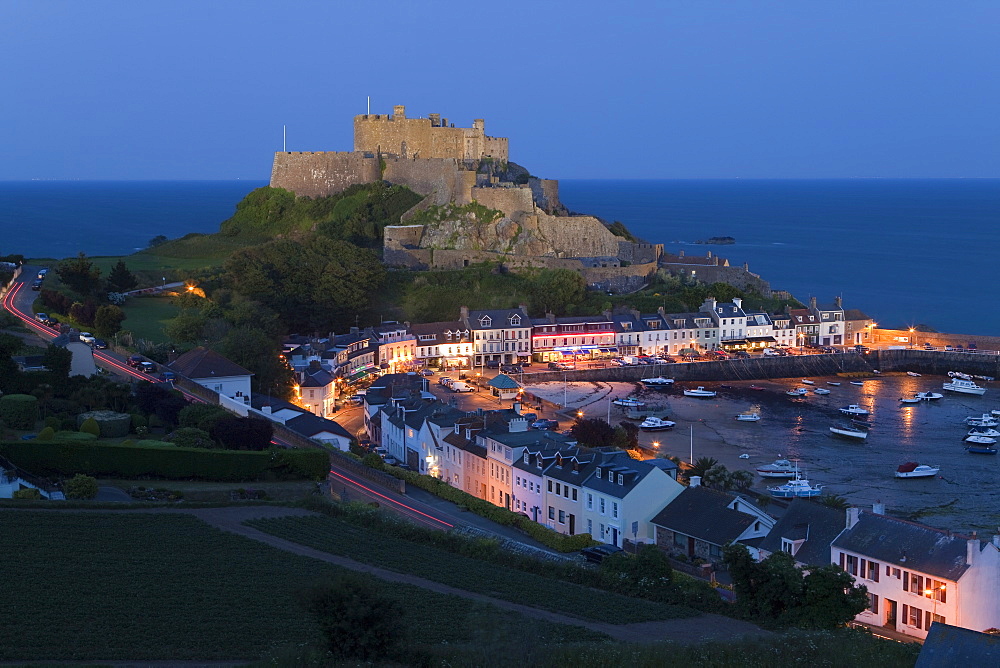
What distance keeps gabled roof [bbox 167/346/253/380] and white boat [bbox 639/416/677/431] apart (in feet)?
42.4

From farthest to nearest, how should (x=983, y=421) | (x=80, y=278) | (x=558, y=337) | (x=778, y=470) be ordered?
(x=558, y=337) < (x=80, y=278) < (x=983, y=421) < (x=778, y=470)

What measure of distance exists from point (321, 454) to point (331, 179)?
40557 millimetres

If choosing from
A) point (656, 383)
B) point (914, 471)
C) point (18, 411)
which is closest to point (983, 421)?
point (914, 471)

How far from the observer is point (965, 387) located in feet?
151

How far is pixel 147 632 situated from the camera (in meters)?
14.7

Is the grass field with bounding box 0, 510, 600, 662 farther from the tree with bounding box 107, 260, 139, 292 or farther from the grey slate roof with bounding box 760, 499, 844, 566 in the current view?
the tree with bounding box 107, 260, 139, 292

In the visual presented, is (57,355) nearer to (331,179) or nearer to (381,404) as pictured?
(381,404)

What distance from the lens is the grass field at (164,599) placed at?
14195mm

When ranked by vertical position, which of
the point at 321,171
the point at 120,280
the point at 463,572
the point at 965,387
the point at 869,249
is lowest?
the point at 965,387

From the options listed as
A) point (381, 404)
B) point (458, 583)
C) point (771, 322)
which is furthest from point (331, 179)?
point (458, 583)

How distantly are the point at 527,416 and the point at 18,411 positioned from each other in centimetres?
1650

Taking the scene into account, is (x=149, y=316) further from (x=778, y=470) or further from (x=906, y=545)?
(x=906, y=545)

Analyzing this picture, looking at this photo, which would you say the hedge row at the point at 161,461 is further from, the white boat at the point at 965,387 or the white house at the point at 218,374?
the white boat at the point at 965,387

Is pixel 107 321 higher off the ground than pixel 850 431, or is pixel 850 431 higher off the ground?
pixel 107 321
